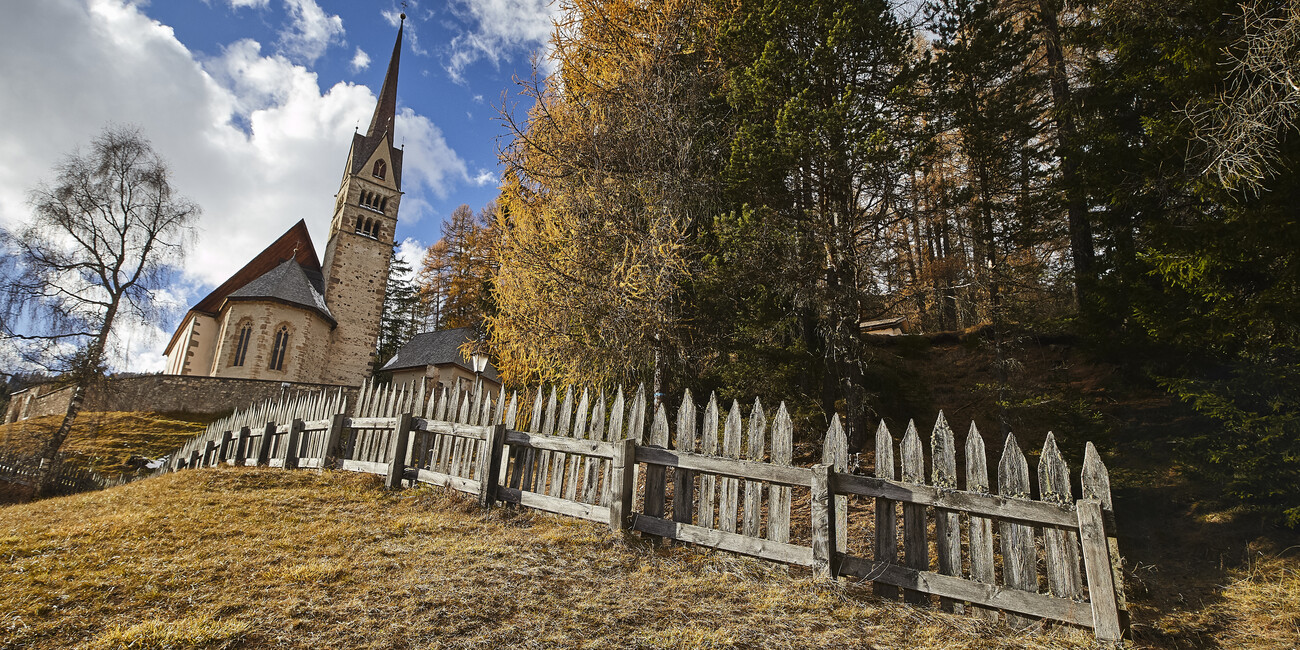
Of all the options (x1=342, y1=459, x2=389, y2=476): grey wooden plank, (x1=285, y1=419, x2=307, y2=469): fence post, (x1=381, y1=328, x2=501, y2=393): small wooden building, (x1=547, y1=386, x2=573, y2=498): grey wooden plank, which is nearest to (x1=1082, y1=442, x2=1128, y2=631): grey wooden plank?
(x1=547, y1=386, x2=573, y2=498): grey wooden plank

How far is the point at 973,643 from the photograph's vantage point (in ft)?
11.4

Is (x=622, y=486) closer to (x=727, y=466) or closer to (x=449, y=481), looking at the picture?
(x=727, y=466)

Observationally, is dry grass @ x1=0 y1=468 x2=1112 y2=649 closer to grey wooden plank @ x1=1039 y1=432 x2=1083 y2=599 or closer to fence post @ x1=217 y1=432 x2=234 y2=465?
grey wooden plank @ x1=1039 y1=432 x2=1083 y2=599

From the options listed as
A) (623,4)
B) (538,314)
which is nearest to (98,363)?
(538,314)

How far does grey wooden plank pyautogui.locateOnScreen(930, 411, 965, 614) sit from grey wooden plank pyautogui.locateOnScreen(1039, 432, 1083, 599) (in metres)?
0.52

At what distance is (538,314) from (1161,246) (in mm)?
7555

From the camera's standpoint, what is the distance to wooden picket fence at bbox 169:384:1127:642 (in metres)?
3.66

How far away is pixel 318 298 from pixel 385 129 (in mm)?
14684

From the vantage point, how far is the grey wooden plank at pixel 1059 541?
11.9 feet

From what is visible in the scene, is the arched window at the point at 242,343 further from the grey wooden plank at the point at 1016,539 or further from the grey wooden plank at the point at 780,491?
the grey wooden plank at the point at 1016,539

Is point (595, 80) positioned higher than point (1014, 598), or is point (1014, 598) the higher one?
point (595, 80)

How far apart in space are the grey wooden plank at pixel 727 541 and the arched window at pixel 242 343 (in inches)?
1174

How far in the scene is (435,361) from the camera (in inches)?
1155

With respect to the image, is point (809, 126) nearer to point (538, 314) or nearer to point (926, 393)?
point (538, 314)
